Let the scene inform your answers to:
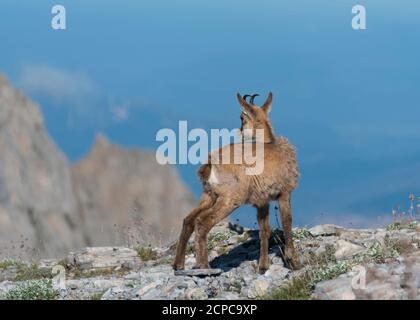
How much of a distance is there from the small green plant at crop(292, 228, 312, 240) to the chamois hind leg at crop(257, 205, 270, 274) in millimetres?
1529

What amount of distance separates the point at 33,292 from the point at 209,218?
3116 mm

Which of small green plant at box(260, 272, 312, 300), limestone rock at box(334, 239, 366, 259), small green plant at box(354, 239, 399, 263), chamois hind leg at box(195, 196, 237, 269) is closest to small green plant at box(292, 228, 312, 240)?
limestone rock at box(334, 239, 366, 259)

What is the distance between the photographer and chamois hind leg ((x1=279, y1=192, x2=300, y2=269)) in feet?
51.9

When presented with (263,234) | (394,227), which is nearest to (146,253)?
(263,234)

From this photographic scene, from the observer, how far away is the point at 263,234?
1608cm

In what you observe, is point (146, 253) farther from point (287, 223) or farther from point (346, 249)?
point (346, 249)

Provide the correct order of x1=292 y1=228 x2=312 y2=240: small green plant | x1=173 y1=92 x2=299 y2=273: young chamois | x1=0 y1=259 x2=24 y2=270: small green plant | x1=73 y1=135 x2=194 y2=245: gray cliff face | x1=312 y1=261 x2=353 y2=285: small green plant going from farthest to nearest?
x1=73 y1=135 x2=194 y2=245: gray cliff face < x1=0 y1=259 x2=24 y2=270: small green plant < x1=292 y1=228 x2=312 y2=240: small green plant < x1=173 y1=92 x2=299 y2=273: young chamois < x1=312 y1=261 x2=353 y2=285: small green plant

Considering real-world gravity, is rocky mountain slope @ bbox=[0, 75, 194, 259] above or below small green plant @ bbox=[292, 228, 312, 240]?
below

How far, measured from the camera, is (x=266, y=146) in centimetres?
1586

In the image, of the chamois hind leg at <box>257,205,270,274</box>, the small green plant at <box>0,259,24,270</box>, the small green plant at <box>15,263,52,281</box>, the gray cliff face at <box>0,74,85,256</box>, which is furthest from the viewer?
the gray cliff face at <box>0,74,85,256</box>

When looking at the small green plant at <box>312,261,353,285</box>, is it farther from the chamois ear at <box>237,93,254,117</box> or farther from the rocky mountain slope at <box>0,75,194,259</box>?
the rocky mountain slope at <box>0,75,194,259</box>

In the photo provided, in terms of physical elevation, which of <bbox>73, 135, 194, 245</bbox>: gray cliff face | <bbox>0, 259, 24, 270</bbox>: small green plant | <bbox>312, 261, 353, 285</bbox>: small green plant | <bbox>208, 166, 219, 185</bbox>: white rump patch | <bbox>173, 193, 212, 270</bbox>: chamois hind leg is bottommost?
<bbox>73, 135, 194, 245</bbox>: gray cliff face

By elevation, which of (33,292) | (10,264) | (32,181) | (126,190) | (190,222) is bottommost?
(126,190)
